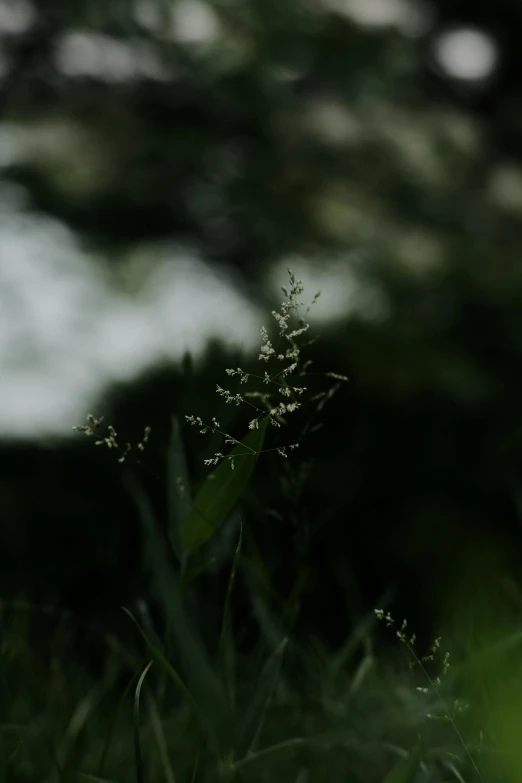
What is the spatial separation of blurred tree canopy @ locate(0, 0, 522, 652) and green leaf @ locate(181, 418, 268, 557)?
2.37 m

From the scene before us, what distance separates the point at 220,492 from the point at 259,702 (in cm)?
13

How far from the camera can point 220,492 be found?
1.88 feet

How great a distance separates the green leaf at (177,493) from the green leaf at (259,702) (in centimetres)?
11

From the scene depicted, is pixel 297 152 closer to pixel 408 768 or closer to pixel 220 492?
pixel 220 492

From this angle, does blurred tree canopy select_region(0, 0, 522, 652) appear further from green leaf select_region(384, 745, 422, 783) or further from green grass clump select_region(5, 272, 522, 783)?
green leaf select_region(384, 745, 422, 783)

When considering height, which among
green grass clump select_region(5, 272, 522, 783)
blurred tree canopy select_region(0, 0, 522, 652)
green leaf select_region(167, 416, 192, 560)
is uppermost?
blurred tree canopy select_region(0, 0, 522, 652)

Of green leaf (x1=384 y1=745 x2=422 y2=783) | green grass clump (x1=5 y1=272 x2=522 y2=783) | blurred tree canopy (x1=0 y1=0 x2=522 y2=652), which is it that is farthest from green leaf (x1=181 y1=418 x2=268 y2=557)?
blurred tree canopy (x1=0 y1=0 x2=522 y2=652)

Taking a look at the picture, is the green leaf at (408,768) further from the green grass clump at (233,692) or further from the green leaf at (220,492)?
the green leaf at (220,492)

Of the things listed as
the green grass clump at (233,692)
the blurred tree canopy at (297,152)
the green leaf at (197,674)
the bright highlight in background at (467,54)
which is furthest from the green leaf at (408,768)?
the bright highlight in background at (467,54)

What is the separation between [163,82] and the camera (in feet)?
14.6

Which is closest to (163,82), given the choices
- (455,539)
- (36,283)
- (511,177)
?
(36,283)

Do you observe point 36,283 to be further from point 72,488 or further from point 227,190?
point 72,488

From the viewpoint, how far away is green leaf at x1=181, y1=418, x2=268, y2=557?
554 millimetres

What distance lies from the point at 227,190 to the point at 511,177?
51.0 inches
